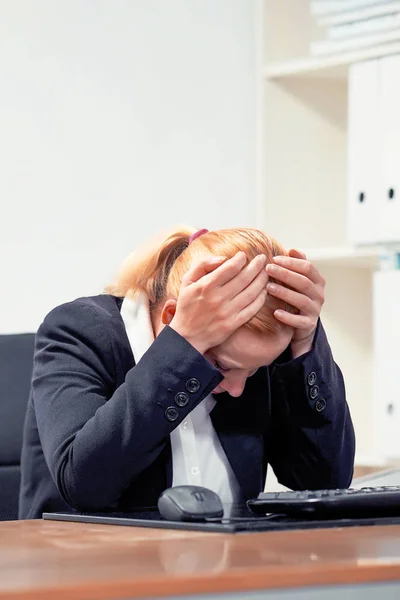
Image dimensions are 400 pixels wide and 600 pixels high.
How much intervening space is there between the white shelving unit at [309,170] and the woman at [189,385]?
1021 millimetres

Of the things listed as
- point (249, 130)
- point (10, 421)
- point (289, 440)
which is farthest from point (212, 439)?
point (249, 130)

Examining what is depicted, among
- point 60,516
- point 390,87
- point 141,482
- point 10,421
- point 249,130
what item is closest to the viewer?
point 60,516

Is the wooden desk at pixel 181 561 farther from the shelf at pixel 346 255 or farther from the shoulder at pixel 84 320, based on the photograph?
the shelf at pixel 346 255

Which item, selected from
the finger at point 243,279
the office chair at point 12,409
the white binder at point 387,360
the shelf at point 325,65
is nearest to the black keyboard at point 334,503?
the finger at point 243,279

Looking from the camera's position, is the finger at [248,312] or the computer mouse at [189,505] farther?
the finger at [248,312]

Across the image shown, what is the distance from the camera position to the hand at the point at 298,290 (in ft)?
4.24

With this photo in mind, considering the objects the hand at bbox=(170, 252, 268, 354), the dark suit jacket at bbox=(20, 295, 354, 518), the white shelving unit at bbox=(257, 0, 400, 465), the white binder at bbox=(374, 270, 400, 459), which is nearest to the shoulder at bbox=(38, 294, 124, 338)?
the dark suit jacket at bbox=(20, 295, 354, 518)

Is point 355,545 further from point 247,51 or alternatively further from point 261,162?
point 247,51

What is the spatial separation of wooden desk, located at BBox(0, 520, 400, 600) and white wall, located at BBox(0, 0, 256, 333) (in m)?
1.50

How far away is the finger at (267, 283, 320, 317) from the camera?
1290mm

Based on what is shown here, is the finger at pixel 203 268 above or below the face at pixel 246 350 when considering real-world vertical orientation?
above

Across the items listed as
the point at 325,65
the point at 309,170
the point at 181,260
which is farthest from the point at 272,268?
the point at 309,170

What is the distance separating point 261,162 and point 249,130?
34cm

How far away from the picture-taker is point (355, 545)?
845 mm
